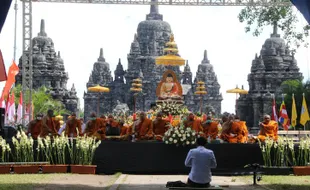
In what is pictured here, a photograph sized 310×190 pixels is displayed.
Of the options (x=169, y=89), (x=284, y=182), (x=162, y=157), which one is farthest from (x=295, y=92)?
(x=284, y=182)

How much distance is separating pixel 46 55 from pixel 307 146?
5836 centimetres

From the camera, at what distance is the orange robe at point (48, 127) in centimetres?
1958

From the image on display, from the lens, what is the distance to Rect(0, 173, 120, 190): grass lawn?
44.1 ft

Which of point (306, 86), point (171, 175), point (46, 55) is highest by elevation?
point (46, 55)

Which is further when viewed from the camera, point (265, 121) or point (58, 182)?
point (265, 121)

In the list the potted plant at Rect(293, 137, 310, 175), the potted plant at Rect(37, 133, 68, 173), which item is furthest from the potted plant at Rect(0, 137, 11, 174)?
the potted plant at Rect(293, 137, 310, 175)

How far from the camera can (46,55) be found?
73.1 meters

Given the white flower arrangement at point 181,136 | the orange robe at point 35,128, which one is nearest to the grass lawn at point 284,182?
the white flower arrangement at point 181,136

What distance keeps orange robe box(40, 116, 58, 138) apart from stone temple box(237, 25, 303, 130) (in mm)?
50850

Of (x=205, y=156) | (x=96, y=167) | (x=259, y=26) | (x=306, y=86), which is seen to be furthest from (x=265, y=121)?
(x=306, y=86)

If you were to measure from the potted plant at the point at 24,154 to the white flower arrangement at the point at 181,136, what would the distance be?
11.4 feet

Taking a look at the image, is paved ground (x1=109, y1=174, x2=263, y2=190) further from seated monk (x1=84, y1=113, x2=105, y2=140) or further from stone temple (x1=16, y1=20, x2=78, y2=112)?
stone temple (x1=16, y1=20, x2=78, y2=112)

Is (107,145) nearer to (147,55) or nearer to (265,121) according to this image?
(265,121)

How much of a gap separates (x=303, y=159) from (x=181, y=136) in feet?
10.7
